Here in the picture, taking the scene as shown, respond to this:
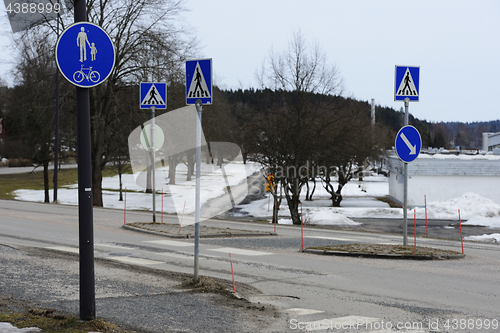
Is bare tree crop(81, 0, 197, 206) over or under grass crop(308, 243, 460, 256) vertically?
over

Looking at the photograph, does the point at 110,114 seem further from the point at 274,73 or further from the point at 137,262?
the point at 137,262

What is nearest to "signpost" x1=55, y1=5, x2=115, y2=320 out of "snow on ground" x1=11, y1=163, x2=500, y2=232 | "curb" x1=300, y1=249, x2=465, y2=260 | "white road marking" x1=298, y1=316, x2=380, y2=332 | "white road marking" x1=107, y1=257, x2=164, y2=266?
"white road marking" x1=298, y1=316, x2=380, y2=332

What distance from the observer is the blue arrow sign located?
11.7m

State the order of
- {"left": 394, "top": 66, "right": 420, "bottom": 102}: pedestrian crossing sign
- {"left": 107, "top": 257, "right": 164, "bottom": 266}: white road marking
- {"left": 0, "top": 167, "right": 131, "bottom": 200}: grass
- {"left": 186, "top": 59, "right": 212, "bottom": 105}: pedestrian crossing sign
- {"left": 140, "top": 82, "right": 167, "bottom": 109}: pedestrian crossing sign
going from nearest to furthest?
{"left": 186, "top": 59, "right": 212, "bottom": 105}: pedestrian crossing sign, {"left": 107, "top": 257, "right": 164, "bottom": 266}: white road marking, {"left": 394, "top": 66, "right": 420, "bottom": 102}: pedestrian crossing sign, {"left": 140, "top": 82, "right": 167, "bottom": 109}: pedestrian crossing sign, {"left": 0, "top": 167, "right": 131, "bottom": 200}: grass

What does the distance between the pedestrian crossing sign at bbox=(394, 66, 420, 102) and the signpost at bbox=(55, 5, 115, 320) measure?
809cm

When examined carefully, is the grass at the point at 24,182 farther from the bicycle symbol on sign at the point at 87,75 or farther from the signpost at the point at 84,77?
the bicycle symbol on sign at the point at 87,75

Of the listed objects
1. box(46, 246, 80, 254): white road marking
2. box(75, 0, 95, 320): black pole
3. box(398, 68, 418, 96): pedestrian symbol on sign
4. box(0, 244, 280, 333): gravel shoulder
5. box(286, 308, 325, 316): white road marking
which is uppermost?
box(398, 68, 418, 96): pedestrian symbol on sign

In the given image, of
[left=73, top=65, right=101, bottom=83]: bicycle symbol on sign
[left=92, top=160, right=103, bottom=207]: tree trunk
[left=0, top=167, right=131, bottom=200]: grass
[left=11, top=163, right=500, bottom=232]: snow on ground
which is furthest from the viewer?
[left=0, top=167, right=131, bottom=200]: grass

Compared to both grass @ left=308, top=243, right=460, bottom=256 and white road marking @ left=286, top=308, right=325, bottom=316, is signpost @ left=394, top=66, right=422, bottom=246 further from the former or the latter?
white road marking @ left=286, top=308, right=325, bottom=316

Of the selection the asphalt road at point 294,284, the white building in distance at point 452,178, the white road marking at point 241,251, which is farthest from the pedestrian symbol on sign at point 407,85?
the white building in distance at point 452,178

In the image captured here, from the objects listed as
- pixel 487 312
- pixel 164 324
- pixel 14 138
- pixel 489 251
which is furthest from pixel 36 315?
pixel 14 138

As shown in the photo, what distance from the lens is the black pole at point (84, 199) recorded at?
17.5 feet

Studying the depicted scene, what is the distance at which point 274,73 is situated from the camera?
29812 mm

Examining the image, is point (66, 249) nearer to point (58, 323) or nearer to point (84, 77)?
point (58, 323)
